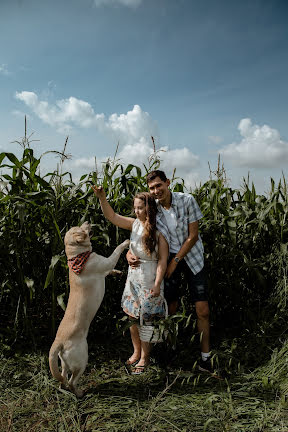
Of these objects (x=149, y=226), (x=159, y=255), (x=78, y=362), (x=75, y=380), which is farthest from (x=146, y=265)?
(x=75, y=380)

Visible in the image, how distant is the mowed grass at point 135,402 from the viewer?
2520mm

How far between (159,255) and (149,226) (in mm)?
298

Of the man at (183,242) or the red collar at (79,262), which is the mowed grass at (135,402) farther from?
the red collar at (79,262)

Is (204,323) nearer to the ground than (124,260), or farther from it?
nearer to the ground

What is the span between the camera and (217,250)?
392 cm

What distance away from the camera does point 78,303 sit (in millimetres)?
2797

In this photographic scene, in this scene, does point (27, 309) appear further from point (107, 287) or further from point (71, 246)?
point (71, 246)

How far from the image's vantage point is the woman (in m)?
3.13

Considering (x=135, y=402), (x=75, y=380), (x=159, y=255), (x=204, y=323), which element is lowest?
(x=135, y=402)

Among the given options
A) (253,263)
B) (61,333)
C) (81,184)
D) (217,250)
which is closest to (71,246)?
(61,333)

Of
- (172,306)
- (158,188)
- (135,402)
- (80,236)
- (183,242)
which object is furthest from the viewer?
(172,306)

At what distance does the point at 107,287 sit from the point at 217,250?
1.33 meters

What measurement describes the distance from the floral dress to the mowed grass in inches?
24.4

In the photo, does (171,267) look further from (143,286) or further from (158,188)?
(158,188)
